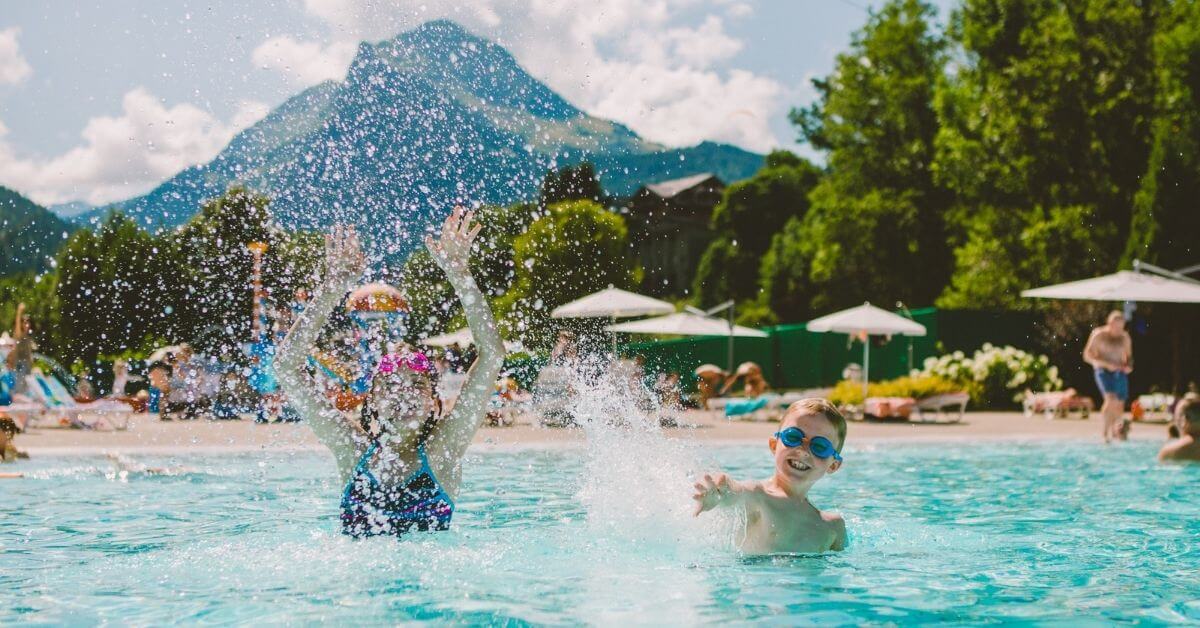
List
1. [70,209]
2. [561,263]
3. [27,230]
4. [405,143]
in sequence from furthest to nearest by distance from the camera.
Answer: [561,263] → [27,230] → [70,209] → [405,143]

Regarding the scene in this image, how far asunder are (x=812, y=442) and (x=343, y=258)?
6.96ft

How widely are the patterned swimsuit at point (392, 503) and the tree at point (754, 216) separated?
6318 centimetres

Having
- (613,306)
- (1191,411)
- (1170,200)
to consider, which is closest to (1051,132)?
(1170,200)

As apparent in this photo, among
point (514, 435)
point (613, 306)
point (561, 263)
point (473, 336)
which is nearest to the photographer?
point (473, 336)

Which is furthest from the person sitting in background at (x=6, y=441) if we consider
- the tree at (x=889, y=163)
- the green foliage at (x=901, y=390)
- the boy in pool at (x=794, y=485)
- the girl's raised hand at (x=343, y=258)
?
the tree at (x=889, y=163)

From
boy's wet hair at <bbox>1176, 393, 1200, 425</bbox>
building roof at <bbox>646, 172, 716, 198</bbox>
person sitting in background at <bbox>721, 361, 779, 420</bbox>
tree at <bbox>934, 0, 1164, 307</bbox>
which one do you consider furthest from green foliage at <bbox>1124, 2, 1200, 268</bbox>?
building roof at <bbox>646, 172, 716, 198</bbox>

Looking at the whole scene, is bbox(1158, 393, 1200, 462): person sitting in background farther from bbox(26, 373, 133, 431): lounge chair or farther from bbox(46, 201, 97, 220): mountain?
bbox(26, 373, 133, 431): lounge chair

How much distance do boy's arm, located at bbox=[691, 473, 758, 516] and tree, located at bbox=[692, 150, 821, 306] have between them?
63.1 metres

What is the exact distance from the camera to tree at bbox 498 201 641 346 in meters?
15.7

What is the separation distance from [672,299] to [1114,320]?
63636 mm

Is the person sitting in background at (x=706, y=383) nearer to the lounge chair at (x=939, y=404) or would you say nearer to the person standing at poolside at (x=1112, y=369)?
the lounge chair at (x=939, y=404)

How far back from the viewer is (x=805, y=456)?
16.0 ft

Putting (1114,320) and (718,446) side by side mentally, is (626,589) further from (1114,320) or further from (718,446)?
(1114,320)

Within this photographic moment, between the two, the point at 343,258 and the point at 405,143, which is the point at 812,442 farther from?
the point at 405,143
